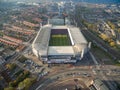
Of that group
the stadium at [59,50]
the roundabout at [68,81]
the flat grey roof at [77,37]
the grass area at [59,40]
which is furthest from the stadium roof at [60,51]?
the roundabout at [68,81]

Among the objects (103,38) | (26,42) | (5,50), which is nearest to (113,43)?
(103,38)

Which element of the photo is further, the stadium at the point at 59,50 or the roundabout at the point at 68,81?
the stadium at the point at 59,50

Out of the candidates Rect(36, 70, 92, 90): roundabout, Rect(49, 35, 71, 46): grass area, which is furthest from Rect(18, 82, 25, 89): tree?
Rect(49, 35, 71, 46): grass area

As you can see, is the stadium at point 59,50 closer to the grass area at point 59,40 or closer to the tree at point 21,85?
the grass area at point 59,40

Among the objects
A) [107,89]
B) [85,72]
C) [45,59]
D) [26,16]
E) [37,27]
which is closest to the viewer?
[107,89]

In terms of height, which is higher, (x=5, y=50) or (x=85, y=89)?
(x=5, y=50)

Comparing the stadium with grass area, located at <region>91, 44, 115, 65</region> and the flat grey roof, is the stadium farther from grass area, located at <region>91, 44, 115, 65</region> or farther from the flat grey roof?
grass area, located at <region>91, 44, 115, 65</region>

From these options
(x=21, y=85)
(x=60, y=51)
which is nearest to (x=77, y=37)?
(x=60, y=51)

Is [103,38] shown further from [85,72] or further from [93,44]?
[85,72]

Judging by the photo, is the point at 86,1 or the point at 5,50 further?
the point at 86,1
